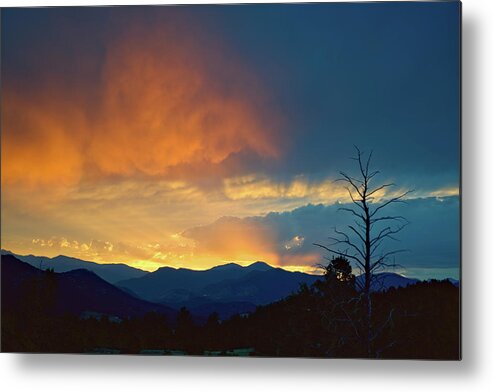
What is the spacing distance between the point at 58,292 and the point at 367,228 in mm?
1516

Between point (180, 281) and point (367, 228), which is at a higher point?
point (367, 228)

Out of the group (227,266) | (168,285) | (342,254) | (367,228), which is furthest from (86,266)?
(367,228)

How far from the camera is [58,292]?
190 inches

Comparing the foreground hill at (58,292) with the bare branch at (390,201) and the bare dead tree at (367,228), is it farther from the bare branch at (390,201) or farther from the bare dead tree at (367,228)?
the bare branch at (390,201)

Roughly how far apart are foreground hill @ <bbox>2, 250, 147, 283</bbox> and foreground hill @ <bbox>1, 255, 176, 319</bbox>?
21 millimetres

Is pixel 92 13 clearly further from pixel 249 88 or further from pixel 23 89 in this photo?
pixel 249 88

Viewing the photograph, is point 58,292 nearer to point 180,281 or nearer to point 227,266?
point 180,281

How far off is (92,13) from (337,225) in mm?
1560

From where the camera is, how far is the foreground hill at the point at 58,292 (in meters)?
4.80

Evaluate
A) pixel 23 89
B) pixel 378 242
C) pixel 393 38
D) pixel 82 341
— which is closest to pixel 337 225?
pixel 378 242

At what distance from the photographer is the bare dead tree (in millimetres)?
4672

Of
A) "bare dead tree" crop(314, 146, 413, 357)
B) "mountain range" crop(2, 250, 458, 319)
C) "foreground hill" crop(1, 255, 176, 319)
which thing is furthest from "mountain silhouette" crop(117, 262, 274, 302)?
"bare dead tree" crop(314, 146, 413, 357)

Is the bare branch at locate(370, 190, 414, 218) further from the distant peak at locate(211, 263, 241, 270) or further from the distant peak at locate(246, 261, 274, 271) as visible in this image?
the distant peak at locate(211, 263, 241, 270)

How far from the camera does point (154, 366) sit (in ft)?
15.8
